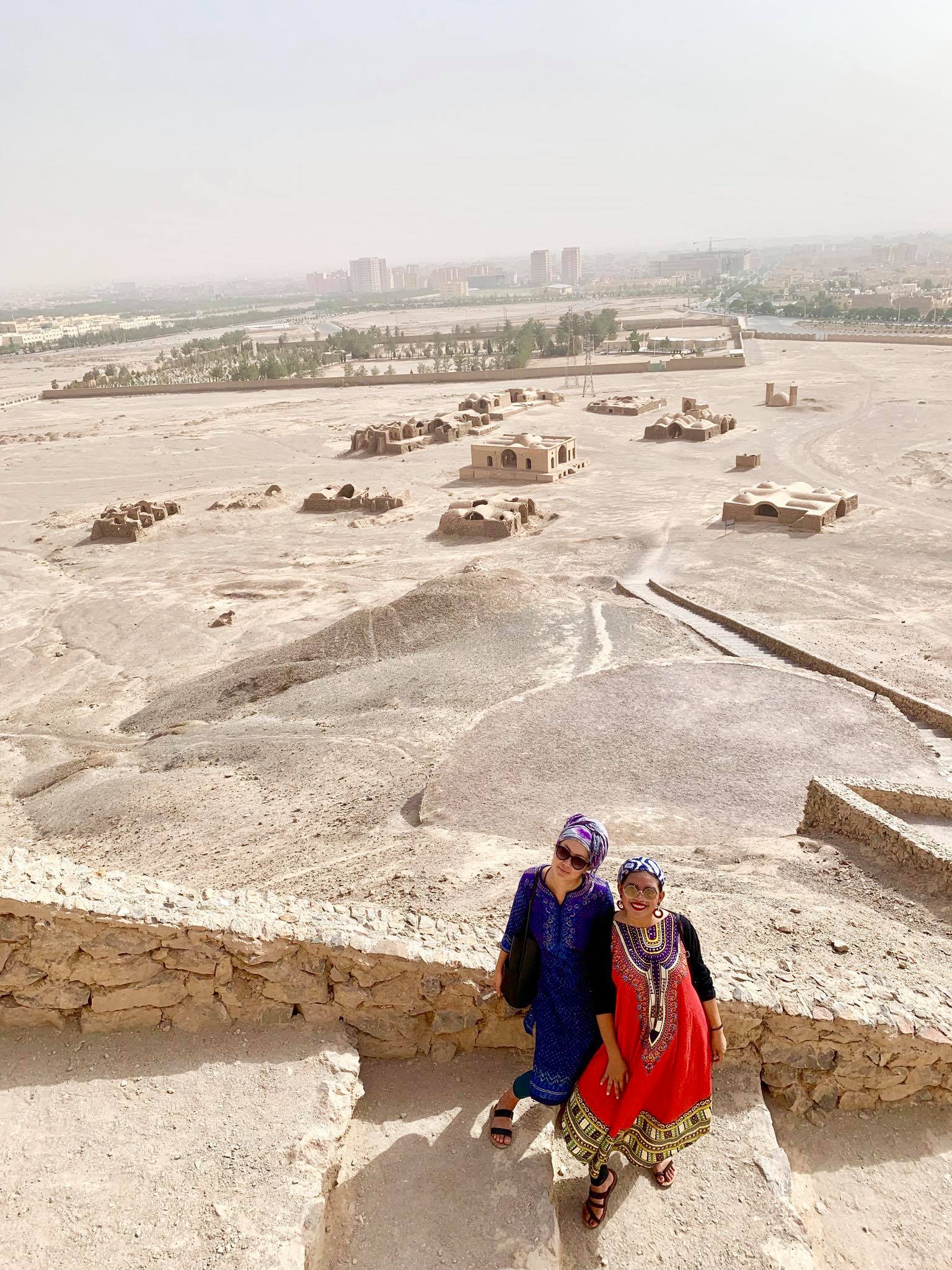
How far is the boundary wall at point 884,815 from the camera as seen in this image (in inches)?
275

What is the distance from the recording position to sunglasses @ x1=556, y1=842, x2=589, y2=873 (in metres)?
3.51

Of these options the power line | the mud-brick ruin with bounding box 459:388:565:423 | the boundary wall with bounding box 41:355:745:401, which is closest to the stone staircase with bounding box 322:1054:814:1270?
the mud-brick ruin with bounding box 459:388:565:423

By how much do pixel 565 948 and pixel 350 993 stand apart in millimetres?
1424

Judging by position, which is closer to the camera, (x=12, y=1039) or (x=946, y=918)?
(x=12, y=1039)

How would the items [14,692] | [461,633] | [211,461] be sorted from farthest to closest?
[211,461] < [14,692] < [461,633]

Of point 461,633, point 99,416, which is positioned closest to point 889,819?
point 461,633

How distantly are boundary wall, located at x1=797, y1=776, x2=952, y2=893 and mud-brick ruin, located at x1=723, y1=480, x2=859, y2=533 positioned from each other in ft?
54.6

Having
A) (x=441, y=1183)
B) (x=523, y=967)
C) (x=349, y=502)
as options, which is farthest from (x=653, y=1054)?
(x=349, y=502)

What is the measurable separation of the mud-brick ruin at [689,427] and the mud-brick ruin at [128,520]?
20.9 m

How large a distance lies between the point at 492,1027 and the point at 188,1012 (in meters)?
1.58

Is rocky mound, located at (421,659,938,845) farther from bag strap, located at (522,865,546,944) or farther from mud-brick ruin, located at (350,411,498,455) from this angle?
mud-brick ruin, located at (350,411,498,455)

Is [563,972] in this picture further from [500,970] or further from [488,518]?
[488,518]

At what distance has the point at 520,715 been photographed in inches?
441

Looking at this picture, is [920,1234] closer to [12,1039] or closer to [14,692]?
[12,1039]
